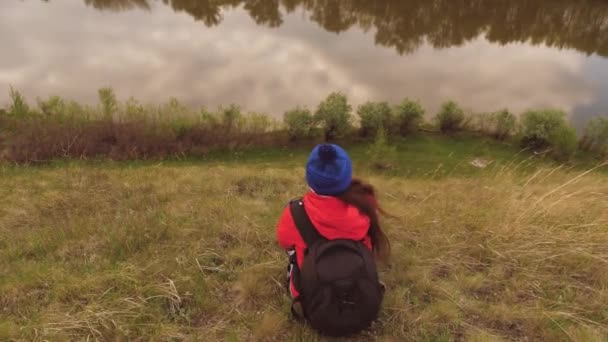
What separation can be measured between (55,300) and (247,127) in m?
7.43

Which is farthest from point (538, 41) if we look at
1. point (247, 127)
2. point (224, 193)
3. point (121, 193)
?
point (121, 193)

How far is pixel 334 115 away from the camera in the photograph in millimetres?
10047

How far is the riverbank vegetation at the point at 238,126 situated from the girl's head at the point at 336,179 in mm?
7170

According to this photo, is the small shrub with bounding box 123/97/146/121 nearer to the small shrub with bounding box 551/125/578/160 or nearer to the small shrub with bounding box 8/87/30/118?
the small shrub with bounding box 8/87/30/118

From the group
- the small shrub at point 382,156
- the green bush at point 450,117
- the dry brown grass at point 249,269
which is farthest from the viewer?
the green bush at point 450,117

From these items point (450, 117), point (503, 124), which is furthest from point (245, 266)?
point (503, 124)

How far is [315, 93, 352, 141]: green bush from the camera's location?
1009 centimetres

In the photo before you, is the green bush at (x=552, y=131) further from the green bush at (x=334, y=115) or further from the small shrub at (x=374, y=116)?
the green bush at (x=334, y=115)

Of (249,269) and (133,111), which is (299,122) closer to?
(133,111)

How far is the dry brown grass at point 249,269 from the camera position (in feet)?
10.2

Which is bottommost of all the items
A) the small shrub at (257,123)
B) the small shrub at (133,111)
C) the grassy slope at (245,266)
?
the small shrub at (257,123)

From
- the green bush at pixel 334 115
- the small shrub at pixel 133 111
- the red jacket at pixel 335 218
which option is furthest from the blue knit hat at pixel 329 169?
the small shrub at pixel 133 111

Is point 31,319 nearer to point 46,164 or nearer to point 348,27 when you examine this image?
point 46,164

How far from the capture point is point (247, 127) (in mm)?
10352
